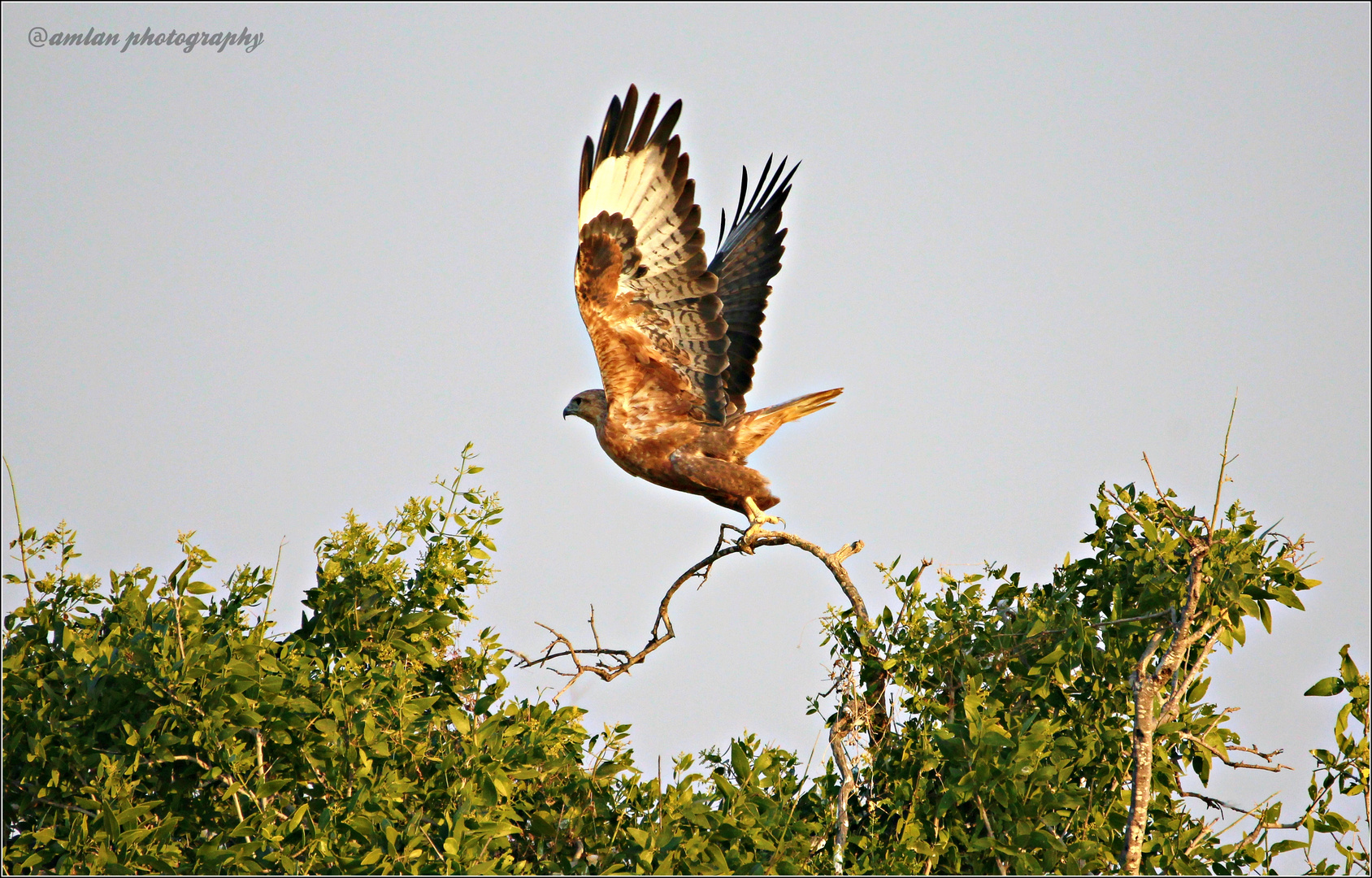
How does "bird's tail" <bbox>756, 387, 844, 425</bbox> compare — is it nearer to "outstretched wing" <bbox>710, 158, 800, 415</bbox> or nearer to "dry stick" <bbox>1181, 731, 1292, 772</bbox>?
"outstretched wing" <bbox>710, 158, 800, 415</bbox>

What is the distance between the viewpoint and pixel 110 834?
13.3 ft

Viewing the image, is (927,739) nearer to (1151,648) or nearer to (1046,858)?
(1046,858)

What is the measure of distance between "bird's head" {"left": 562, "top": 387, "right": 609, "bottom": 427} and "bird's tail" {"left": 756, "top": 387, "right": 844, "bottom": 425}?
949mm

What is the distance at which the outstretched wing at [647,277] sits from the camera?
21.6 feet

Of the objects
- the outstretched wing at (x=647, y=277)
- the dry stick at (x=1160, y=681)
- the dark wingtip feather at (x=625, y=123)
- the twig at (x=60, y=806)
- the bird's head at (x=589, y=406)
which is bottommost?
the twig at (x=60, y=806)

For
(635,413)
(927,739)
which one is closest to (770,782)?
(927,739)

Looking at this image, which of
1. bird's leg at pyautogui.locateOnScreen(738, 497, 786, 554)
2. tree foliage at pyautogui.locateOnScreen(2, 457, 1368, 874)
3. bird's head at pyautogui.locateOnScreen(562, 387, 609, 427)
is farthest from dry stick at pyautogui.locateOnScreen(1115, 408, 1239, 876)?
bird's head at pyautogui.locateOnScreen(562, 387, 609, 427)

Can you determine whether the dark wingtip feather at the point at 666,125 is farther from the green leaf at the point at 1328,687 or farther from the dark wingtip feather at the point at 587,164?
the green leaf at the point at 1328,687

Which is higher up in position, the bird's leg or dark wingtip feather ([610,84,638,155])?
dark wingtip feather ([610,84,638,155])

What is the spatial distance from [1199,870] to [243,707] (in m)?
3.54

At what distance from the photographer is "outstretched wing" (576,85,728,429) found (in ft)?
21.6

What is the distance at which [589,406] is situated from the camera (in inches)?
280

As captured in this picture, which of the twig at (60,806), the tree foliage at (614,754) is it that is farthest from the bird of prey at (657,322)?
the twig at (60,806)

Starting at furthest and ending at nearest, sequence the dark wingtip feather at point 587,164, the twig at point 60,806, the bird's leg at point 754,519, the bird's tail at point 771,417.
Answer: the bird's tail at point 771,417 < the dark wingtip feather at point 587,164 < the bird's leg at point 754,519 < the twig at point 60,806
